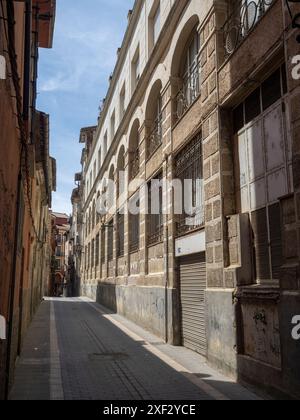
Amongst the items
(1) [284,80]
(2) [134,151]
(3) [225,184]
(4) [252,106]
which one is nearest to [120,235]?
(2) [134,151]

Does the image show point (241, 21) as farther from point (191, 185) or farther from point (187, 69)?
point (191, 185)

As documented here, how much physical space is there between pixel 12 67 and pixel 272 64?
3959 millimetres

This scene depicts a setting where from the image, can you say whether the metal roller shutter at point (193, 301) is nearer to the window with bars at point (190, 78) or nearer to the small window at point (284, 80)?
the window with bars at point (190, 78)

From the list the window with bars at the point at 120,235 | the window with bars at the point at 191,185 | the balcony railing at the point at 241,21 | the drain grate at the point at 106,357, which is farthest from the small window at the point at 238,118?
the window with bars at the point at 120,235

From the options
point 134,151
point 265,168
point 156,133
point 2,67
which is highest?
point 134,151

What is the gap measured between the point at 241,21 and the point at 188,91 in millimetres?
3395

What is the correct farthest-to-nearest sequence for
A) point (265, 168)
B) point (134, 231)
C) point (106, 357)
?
1. point (134, 231)
2. point (106, 357)
3. point (265, 168)

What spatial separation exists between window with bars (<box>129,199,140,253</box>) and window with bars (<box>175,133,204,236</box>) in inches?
196

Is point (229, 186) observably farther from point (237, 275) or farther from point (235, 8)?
point (235, 8)

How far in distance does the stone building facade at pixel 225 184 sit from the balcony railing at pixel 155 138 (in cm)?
4

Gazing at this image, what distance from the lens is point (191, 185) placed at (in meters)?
10.8

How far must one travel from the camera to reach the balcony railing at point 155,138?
14102 millimetres

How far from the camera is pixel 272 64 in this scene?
23.0 feet
